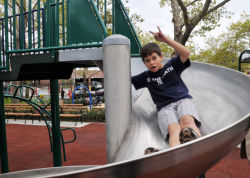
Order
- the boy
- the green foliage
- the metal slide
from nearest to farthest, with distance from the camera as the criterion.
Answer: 1. the metal slide
2. the boy
3. the green foliage

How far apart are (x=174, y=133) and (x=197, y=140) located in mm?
741

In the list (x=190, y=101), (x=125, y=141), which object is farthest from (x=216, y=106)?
(x=125, y=141)

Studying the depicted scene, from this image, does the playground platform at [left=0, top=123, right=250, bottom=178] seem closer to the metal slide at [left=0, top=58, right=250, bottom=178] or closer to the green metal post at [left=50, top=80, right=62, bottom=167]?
the green metal post at [left=50, top=80, right=62, bottom=167]

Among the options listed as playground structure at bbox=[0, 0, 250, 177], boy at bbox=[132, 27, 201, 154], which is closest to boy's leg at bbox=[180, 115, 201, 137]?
boy at bbox=[132, 27, 201, 154]

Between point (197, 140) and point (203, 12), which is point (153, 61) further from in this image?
point (203, 12)

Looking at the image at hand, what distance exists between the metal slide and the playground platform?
202 cm

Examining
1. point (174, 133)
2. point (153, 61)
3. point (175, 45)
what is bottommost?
point (174, 133)

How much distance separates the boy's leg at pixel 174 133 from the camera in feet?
5.32

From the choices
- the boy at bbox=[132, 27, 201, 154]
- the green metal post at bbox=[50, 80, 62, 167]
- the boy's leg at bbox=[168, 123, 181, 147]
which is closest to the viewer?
the boy's leg at bbox=[168, 123, 181, 147]

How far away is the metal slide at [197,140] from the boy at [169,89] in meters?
0.15

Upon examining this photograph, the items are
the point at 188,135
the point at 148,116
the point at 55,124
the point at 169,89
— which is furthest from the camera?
the point at 55,124

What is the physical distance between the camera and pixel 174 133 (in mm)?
1682


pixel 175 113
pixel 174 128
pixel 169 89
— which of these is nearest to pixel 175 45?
pixel 169 89

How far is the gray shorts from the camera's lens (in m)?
1.78
